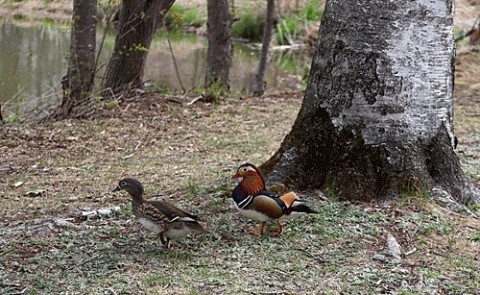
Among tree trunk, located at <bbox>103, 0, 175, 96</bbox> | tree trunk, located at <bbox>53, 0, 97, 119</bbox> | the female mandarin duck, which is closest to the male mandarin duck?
the female mandarin duck

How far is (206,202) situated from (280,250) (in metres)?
0.87

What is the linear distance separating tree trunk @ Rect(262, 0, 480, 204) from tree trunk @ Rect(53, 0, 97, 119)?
206 inches

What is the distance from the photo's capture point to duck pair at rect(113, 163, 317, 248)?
4.20 m

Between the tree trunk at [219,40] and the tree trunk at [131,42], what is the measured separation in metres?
1.51

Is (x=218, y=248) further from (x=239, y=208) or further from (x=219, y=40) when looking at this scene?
(x=219, y=40)

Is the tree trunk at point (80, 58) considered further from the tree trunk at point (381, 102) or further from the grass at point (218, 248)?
the tree trunk at point (381, 102)

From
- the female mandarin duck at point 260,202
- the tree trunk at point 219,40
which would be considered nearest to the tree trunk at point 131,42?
the tree trunk at point 219,40

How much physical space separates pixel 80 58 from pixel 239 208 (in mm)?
5961

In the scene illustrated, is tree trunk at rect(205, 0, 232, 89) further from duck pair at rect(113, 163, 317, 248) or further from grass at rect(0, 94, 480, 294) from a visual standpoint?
duck pair at rect(113, 163, 317, 248)

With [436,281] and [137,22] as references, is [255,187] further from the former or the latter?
[137,22]

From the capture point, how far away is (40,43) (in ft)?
50.2

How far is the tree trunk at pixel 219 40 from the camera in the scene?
12.0m

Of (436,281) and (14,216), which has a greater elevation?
(436,281)

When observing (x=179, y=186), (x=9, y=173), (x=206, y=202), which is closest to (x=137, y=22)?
(x=9, y=173)
